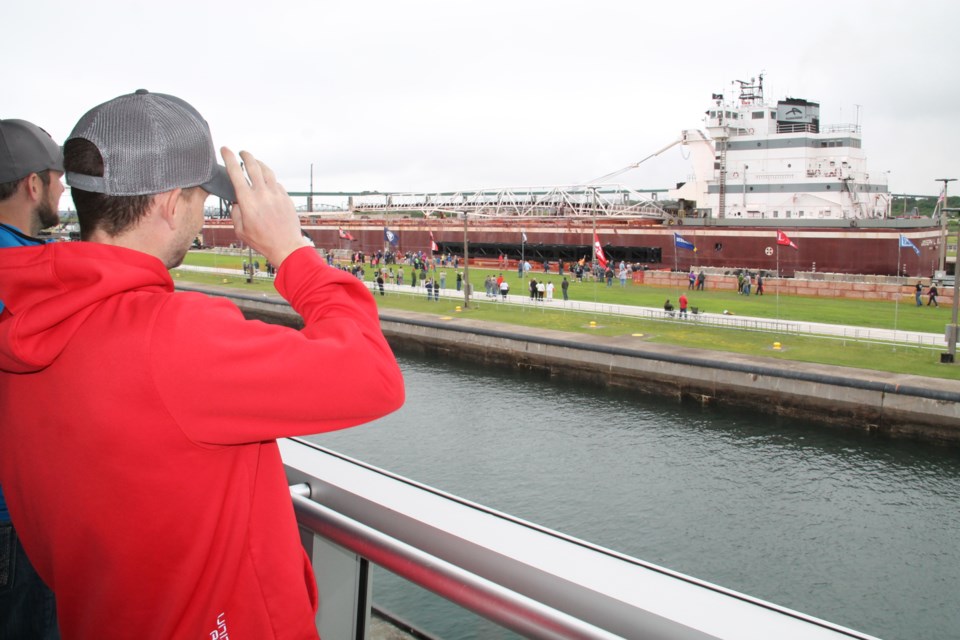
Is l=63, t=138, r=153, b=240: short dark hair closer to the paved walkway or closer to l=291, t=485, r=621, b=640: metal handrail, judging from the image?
l=291, t=485, r=621, b=640: metal handrail

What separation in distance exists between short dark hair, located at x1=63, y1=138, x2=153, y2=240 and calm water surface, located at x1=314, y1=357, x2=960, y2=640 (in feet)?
33.9

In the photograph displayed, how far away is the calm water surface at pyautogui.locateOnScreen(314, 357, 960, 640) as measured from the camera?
10.5m

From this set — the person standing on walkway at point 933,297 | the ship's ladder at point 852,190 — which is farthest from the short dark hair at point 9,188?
the ship's ladder at point 852,190

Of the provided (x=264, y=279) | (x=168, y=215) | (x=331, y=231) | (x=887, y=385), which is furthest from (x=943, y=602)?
(x=331, y=231)

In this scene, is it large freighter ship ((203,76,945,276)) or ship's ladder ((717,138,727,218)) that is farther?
ship's ladder ((717,138,727,218))

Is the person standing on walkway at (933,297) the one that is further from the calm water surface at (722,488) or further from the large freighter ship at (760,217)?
the calm water surface at (722,488)

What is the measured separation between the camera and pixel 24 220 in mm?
2193

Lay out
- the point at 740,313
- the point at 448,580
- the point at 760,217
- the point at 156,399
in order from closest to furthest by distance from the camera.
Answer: the point at 156,399 → the point at 448,580 → the point at 740,313 → the point at 760,217

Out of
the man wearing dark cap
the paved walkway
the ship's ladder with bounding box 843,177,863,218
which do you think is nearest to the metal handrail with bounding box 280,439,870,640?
the man wearing dark cap

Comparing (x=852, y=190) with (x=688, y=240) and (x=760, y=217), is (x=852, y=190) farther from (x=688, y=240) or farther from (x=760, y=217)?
(x=688, y=240)

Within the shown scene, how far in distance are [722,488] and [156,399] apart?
45.1ft

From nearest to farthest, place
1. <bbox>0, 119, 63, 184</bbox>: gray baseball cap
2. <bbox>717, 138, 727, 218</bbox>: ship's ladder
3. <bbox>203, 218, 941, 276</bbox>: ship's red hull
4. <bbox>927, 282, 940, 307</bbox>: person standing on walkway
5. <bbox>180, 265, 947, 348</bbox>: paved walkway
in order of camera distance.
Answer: <bbox>0, 119, 63, 184</bbox>: gray baseball cap
<bbox>180, 265, 947, 348</bbox>: paved walkway
<bbox>927, 282, 940, 307</bbox>: person standing on walkway
<bbox>203, 218, 941, 276</bbox>: ship's red hull
<bbox>717, 138, 727, 218</bbox>: ship's ladder

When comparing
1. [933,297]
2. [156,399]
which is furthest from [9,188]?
[933,297]

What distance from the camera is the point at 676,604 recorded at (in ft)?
4.15
